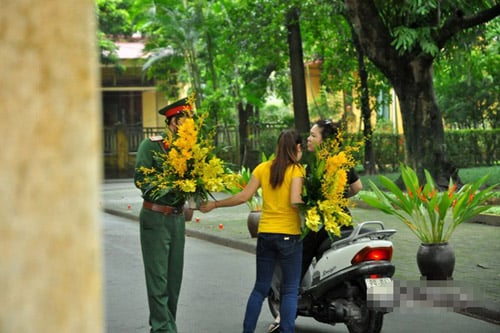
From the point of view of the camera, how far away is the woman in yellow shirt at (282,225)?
801 centimetres

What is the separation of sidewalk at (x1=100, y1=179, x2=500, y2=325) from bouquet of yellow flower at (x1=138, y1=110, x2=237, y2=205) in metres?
2.45

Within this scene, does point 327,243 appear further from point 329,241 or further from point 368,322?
point 368,322

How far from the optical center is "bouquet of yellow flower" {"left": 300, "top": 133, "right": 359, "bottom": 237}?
795 centimetres

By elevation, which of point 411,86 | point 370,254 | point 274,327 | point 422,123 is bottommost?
point 274,327

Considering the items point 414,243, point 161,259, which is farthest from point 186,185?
point 414,243

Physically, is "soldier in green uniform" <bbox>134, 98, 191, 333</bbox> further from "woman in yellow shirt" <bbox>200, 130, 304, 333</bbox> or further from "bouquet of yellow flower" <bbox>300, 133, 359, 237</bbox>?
"bouquet of yellow flower" <bbox>300, 133, 359, 237</bbox>

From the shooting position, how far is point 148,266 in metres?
8.07

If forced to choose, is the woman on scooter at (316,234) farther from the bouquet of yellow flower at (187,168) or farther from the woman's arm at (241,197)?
the bouquet of yellow flower at (187,168)

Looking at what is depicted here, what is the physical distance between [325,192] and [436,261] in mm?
3244

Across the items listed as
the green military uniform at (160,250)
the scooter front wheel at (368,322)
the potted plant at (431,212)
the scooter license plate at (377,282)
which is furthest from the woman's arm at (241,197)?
the potted plant at (431,212)

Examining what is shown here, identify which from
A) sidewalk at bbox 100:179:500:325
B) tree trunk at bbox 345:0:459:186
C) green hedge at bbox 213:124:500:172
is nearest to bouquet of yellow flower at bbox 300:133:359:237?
sidewalk at bbox 100:179:500:325

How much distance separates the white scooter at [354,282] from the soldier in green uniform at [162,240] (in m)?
1.20

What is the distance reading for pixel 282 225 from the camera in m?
8.01

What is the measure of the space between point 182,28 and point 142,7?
1655 millimetres
